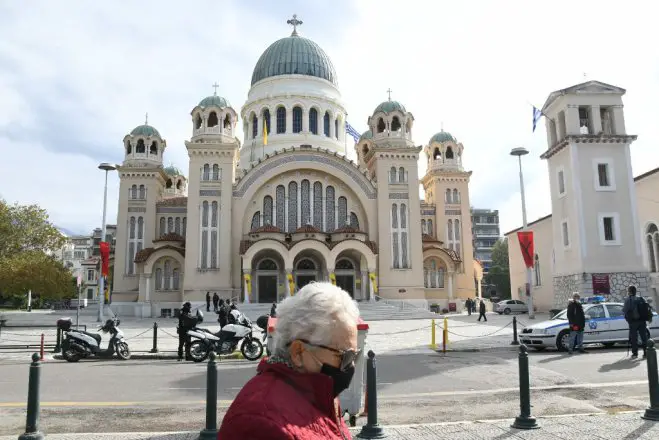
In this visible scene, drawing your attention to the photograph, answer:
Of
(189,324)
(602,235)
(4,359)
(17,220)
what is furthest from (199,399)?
(17,220)

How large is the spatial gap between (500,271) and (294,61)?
46499mm

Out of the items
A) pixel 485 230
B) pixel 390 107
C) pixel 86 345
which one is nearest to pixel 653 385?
pixel 86 345

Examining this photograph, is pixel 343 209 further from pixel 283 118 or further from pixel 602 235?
pixel 602 235

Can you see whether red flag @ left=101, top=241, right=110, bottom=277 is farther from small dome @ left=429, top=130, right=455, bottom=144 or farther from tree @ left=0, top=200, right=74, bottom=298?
small dome @ left=429, top=130, right=455, bottom=144

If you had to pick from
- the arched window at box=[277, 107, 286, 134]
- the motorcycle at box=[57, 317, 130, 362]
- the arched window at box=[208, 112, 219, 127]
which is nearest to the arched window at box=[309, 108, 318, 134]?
the arched window at box=[277, 107, 286, 134]

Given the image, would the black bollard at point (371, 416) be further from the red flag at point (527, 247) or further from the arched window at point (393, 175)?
the arched window at point (393, 175)

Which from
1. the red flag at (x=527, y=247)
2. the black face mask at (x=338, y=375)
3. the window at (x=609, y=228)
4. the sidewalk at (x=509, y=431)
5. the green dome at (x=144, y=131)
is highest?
the green dome at (x=144, y=131)

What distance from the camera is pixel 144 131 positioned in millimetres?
46000

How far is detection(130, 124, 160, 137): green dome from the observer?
150ft

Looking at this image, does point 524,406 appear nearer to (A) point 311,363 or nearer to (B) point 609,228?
(A) point 311,363

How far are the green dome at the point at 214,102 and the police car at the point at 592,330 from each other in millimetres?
33164

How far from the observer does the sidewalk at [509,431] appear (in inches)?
251

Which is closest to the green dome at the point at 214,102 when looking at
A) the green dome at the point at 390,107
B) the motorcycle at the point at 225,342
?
the green dome at the point at 390,107

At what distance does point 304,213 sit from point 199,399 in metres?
33.4
